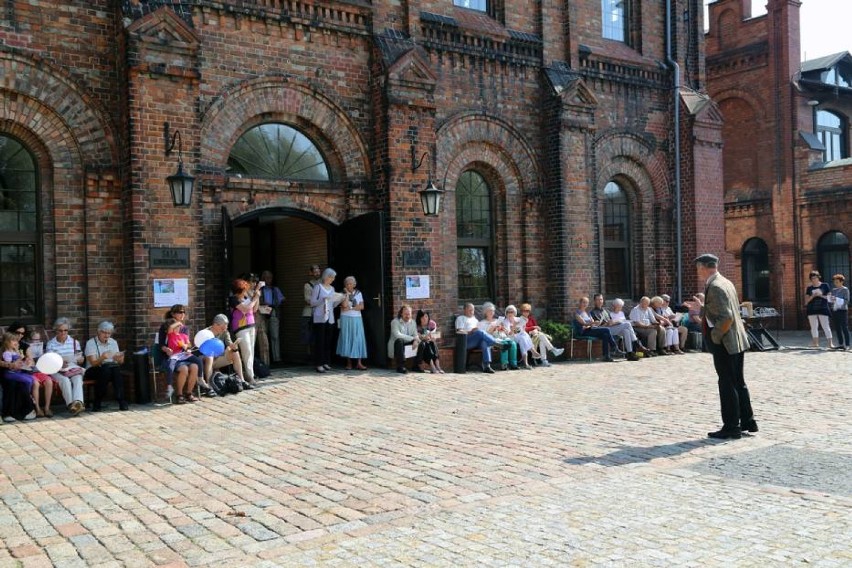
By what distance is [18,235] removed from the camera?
11977mm

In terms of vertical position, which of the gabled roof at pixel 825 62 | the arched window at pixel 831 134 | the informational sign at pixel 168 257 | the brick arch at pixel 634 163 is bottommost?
the informational sign at pixel 168 257

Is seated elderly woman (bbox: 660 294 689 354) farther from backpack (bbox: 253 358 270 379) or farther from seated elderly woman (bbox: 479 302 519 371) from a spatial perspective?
backpack (bbox: 253 358 270 379)

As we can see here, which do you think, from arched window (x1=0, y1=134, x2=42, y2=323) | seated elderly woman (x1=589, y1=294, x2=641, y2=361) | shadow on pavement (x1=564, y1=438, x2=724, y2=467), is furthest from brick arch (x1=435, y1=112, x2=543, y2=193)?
shadow on pavement (x1=564, y1=438, x2=724, y2=467)

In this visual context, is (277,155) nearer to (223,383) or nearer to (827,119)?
(223,383)

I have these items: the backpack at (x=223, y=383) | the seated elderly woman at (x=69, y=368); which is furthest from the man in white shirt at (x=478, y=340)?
the seated elderly woman at (x=69, y=368)

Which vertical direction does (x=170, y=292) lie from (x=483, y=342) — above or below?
above

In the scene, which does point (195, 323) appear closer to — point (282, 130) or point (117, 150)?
point (117, 150)

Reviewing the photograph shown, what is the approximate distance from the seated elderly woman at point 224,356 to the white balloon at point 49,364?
6.56 ft

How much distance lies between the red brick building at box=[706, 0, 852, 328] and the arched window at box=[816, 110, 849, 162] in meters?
0.04

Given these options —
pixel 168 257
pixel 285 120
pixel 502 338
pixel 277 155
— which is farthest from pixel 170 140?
pixel 502 338

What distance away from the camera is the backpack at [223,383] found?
11.7m

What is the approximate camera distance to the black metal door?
14031mm

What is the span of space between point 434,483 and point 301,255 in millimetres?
9805

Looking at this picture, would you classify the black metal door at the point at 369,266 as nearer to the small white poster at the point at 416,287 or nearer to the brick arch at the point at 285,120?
the small white poster at the point at 416,287
